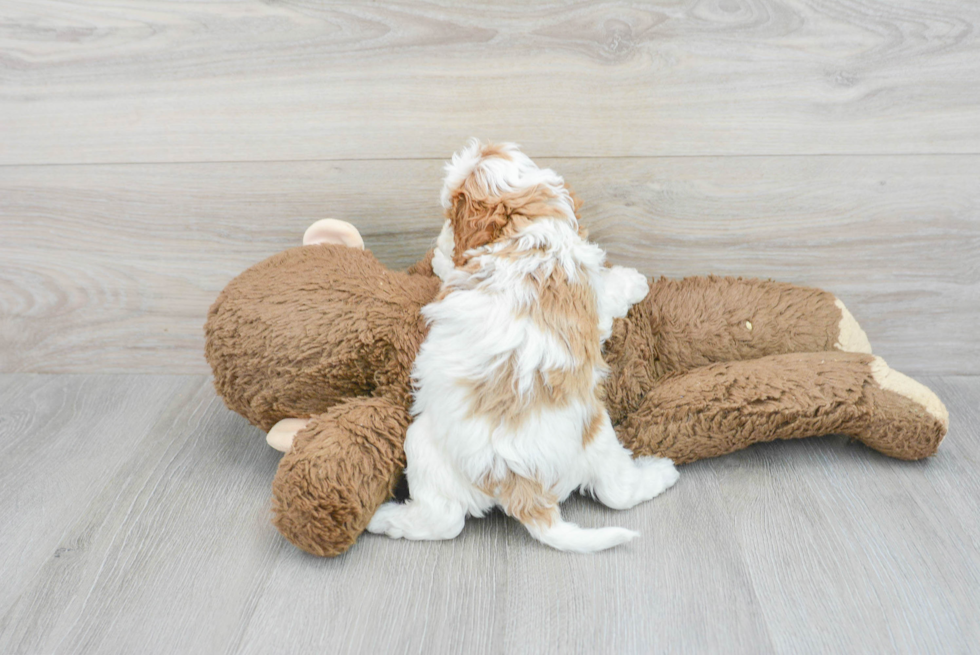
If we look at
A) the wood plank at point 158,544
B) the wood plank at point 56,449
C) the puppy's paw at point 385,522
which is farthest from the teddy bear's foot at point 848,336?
the wood plank at point 56,449

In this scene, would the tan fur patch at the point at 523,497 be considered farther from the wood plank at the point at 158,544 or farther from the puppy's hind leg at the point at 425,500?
the wood plank at the point at 158,544

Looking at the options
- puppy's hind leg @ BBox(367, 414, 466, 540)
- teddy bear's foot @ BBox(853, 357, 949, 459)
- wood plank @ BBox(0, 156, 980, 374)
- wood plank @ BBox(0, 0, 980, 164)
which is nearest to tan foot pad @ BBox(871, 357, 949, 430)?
teddy bear's foot @ BBox(853, 357, 949, 459)

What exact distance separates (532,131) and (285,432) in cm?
51

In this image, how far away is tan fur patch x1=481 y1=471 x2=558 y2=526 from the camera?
2.59ft

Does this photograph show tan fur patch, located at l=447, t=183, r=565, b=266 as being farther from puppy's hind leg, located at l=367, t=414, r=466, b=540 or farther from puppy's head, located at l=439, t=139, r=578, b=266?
puppy's hind leg, located at l=367, t=414, r=466, b=540

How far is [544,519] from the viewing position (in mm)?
803

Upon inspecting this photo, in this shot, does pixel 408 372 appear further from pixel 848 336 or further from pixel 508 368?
pixel 848 336

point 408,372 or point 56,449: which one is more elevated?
point 408,372

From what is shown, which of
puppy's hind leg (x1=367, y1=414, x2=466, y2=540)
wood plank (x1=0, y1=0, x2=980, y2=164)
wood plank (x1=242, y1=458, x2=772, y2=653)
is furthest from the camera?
wood plank (x1=0, y1=0, x2=980, y2=164)

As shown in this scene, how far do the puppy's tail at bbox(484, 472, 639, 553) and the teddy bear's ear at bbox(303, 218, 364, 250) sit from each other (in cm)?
39

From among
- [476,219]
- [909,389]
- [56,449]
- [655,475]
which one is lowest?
[56,449]

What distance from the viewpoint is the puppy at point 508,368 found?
776 mm

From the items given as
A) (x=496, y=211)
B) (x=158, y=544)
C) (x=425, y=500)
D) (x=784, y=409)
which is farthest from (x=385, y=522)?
(x=784, y=409)

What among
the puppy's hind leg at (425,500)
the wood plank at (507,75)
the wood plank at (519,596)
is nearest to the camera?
the wood plank at (519,596)
